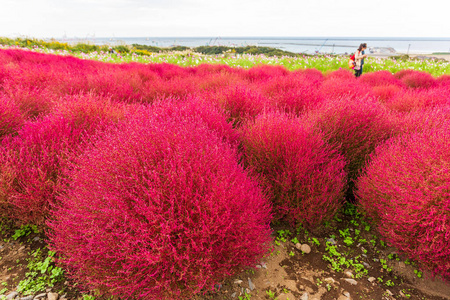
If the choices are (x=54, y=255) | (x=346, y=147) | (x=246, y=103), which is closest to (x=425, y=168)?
(x=346, y=147)

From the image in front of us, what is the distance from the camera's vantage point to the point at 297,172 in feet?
7.50

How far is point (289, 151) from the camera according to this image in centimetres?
233

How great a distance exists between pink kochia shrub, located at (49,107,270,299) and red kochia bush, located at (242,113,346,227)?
0.67 meters

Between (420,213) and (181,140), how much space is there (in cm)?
174

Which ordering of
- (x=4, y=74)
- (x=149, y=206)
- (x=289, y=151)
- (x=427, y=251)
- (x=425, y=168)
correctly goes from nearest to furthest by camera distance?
(x=149, y=206) < (x=427, y=251) < (x=425, y=168) < (x=289, y=151) < (x=4, y=74)

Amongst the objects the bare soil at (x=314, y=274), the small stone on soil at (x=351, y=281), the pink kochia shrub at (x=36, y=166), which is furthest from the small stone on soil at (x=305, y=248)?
the pink kochia shrub at (x=36, y=166)

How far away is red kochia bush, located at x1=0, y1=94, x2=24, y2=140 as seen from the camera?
286cm

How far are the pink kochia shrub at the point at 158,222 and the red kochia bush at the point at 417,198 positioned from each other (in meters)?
1.08

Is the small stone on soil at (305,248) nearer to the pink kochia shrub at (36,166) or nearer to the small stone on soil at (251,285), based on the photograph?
the small stone on soil at (251,285)

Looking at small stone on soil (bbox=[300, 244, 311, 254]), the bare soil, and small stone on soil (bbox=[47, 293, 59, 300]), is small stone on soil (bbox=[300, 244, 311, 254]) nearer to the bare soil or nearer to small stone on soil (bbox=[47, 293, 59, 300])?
the bare soil

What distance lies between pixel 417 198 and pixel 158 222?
1738 millimetres

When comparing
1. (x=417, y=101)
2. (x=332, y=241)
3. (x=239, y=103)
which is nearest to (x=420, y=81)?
(x=417, y=101)

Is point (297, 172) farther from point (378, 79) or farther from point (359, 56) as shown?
point (359, 56)

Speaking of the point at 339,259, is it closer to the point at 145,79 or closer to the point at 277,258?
the point at 277,258
